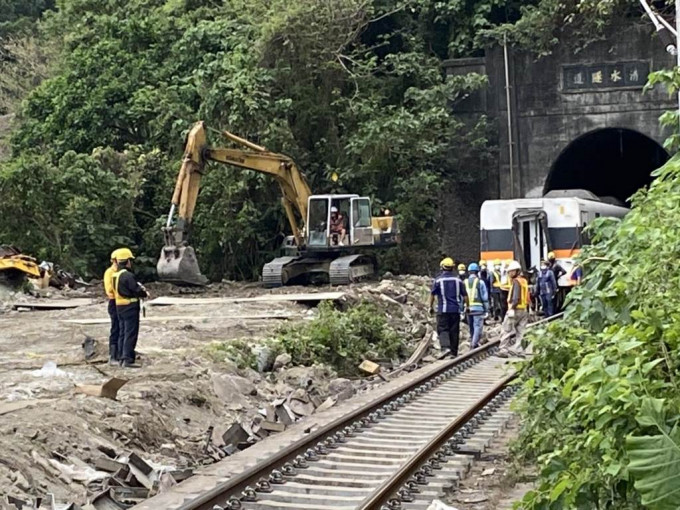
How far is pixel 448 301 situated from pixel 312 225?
1325 cm

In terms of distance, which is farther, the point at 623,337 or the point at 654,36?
the point at 654,36

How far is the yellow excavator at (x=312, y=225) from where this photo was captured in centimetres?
2672

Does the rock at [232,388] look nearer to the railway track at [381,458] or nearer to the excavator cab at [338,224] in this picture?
the railway track at [381,458]

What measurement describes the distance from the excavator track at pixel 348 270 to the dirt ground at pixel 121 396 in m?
5.84

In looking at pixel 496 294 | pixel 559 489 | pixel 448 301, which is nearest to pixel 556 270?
pixel 496 294

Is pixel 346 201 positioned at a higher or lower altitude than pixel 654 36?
lower

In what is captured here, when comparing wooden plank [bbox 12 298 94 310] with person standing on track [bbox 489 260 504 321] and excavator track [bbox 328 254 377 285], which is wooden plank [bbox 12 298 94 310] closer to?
excavator track [bbox 328 254 377 285]

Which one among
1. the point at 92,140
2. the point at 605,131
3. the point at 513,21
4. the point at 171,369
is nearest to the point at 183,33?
the point at 92,140

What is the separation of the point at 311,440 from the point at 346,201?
18867mm

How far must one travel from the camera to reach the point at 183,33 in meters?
36.2

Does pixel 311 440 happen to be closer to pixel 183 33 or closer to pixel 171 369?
pixel 171 369

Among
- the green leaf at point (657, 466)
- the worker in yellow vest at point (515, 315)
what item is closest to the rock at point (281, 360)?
the worker in yellow vest at point (515, 315)

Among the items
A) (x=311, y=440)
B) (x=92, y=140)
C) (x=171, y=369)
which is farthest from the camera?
(x=92, y=140)

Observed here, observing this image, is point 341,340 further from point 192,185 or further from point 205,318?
point 192,185
